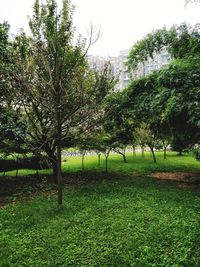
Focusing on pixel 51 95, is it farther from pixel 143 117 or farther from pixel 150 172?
pixel 150 172

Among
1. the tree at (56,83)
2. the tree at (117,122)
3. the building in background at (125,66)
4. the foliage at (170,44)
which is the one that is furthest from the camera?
the tree at (117,122)

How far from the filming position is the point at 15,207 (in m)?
7.26

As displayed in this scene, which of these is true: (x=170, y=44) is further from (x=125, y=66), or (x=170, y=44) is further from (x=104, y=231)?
(x=104, y=231)

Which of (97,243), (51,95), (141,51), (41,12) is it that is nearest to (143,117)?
(141,51)

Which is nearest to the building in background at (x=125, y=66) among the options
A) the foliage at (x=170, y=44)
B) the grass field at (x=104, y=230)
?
the foliage at (x=170, y=44)

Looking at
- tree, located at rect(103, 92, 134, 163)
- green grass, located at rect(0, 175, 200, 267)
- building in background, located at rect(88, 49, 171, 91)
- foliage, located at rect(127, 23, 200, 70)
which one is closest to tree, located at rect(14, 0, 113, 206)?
building in background, located at rect(88, 49, 171, 91)

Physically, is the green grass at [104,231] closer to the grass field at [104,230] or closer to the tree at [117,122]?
the grass field at [104,230]

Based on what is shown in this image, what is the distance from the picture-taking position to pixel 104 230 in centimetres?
546

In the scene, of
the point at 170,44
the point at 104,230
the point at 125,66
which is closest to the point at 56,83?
the point at 104,230

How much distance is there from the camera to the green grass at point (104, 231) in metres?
4.38

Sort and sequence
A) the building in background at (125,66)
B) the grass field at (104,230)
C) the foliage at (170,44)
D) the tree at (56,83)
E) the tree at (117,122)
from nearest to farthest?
the grass field at (104,230)
the tree at (56,83)
the building in background at (125,66)
the foliage at (170,44)
the tree at (117,122)

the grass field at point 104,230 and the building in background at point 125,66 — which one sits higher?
the building in background at point 125,66

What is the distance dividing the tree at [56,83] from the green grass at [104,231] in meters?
1.02

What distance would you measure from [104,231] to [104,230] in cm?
4
